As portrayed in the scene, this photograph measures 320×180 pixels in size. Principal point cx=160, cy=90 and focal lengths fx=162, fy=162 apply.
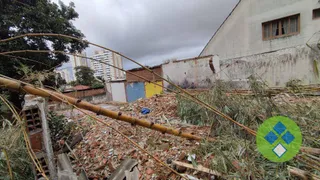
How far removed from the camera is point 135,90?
1252 cm

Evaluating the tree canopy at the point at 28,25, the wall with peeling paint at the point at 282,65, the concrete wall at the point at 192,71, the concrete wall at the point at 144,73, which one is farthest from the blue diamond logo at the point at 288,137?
the concrete wall at the point at 144,73

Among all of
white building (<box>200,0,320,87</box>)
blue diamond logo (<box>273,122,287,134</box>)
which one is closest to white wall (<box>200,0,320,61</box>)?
white building (<box>200,0,320,87</box>)

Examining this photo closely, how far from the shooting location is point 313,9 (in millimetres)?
8680

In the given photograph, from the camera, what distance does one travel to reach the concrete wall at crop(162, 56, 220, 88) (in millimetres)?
8353

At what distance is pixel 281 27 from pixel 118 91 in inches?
487

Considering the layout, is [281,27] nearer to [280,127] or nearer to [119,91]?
[280,127]

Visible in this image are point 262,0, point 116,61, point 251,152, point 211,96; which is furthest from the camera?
point 262,0

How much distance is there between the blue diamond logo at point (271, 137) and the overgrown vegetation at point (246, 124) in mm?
967

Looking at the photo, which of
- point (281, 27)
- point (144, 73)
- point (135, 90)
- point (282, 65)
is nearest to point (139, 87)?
point (135, 90)

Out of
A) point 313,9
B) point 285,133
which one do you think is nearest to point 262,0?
point 313,9

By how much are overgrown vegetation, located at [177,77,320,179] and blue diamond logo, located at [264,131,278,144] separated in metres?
0.97

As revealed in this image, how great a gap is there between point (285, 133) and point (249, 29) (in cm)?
1200

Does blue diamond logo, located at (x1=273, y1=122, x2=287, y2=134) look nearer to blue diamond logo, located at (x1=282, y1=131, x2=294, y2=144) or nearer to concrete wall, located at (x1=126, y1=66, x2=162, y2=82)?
blue diamond logo, located at (x1=282, y1=131, x2=294, y2=144)

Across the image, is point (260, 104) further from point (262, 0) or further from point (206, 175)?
point (262, 0)
